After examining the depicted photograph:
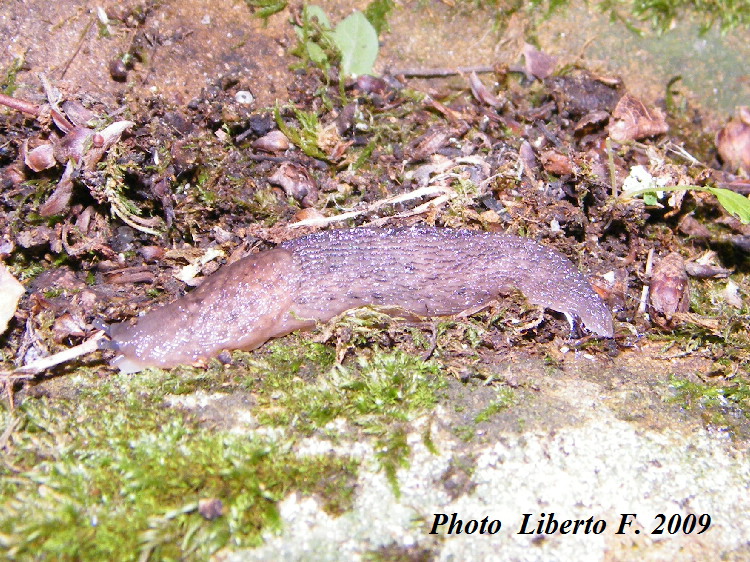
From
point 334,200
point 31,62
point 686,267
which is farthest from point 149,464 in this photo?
point 686,267

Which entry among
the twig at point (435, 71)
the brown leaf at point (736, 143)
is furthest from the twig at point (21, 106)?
the brown leaf at point (736, 143)

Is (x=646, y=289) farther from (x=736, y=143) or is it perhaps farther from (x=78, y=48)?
(x=78, y=48)

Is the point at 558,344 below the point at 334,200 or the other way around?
below

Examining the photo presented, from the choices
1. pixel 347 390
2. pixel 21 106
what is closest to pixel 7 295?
pixel 21 106

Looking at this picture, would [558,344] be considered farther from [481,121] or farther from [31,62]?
[31,62]

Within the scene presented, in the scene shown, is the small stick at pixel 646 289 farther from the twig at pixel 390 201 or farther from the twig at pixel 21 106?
the twig at pixel 21 106

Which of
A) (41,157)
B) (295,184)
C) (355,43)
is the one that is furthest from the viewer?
(355,43)
